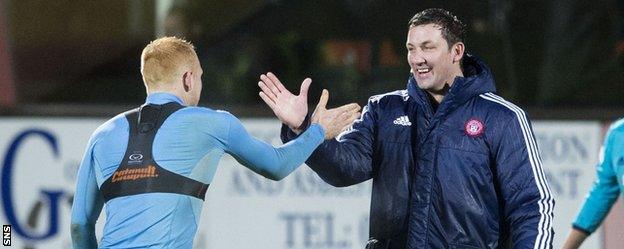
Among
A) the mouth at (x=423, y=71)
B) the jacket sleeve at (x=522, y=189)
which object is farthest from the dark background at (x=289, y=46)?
the jacket sleeve at (x=522, y=189)

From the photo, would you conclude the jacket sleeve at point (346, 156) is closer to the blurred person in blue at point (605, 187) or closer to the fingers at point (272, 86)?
the fingers at point (272, 86)

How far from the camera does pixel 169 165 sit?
4645mm

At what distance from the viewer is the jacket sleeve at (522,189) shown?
16.1 ft

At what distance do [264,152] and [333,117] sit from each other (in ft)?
1.35

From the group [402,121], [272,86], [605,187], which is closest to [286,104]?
[272,86]

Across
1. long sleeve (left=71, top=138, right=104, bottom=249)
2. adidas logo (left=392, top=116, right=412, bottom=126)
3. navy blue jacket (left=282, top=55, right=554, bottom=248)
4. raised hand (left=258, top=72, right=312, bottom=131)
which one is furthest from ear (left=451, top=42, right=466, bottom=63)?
long sleeve (left=71, top=138, right=104, bottom=249)

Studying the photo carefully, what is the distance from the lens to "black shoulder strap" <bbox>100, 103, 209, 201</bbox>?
463cm

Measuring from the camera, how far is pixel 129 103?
8.23 metres

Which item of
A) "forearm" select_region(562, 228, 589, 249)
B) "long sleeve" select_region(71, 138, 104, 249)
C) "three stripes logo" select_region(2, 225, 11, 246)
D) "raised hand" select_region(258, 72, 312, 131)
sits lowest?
"forearm" select_region(562, 228, 589, 249)

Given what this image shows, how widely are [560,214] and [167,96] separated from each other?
4048 mm

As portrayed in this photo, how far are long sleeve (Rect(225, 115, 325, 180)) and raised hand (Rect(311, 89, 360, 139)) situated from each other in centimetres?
18

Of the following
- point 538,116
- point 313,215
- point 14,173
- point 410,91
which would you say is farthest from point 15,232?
point 410,91

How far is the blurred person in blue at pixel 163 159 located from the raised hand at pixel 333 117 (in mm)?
116

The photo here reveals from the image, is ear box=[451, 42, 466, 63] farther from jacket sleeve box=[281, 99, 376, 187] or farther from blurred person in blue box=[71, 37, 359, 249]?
blurred person in blue box=[71, 37, 359, 249]
